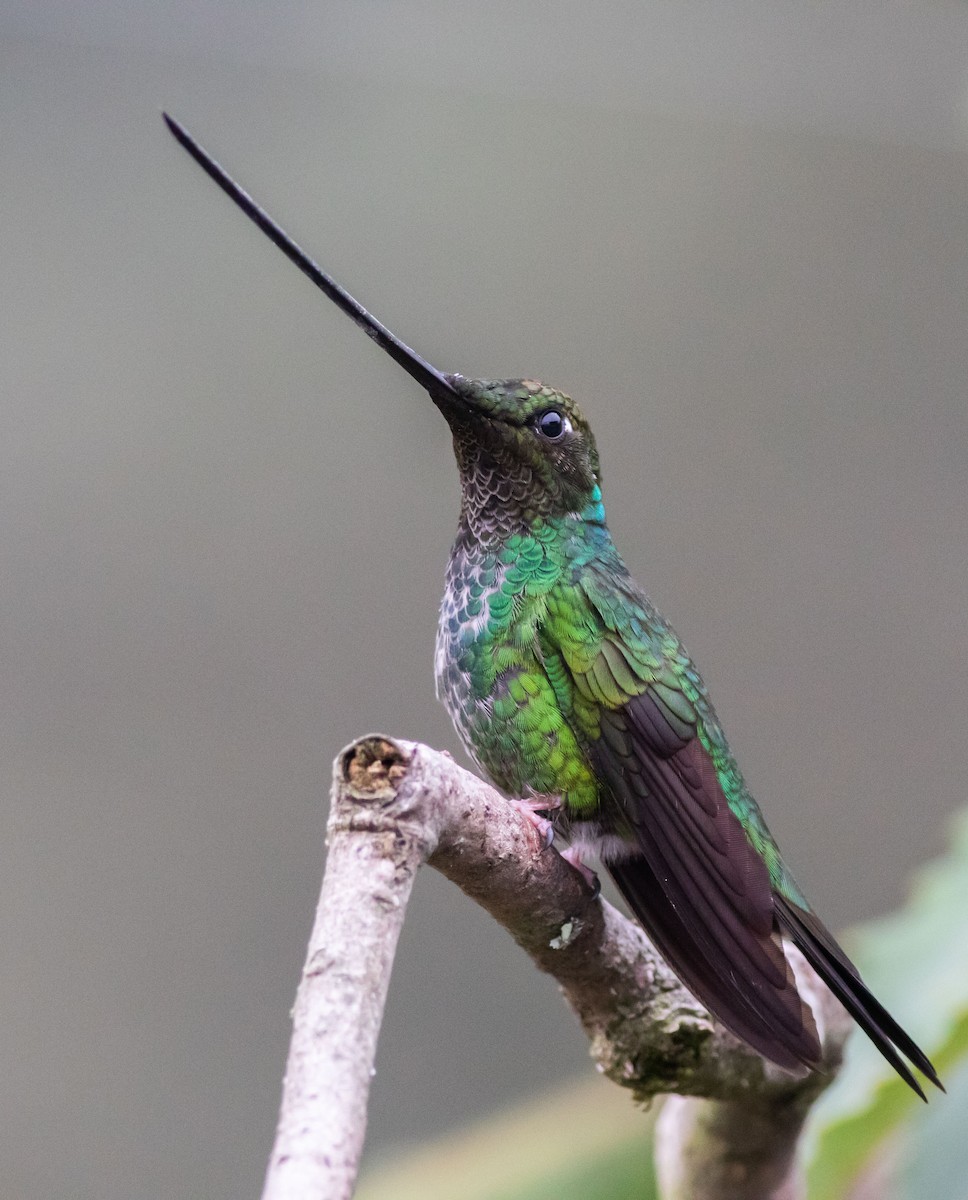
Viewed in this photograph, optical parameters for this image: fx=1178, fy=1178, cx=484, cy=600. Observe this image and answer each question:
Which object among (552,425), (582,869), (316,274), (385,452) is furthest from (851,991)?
(385,452)

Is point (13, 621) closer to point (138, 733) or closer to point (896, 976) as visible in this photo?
point (138, 733)

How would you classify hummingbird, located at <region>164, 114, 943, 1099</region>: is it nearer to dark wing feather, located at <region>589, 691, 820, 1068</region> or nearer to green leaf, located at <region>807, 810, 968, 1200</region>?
dark wing feather, located at <region>589, 691, 820, 1068</region>

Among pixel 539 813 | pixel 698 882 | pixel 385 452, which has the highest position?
pixel 385 452

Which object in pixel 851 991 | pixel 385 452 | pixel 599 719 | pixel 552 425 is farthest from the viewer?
pixel 385 452

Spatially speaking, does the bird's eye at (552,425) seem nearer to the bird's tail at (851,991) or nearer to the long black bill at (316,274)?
the long black bill at (316,274)

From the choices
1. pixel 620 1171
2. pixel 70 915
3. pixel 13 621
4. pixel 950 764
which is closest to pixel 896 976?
pixel 620 1171

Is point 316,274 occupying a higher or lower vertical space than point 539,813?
higher

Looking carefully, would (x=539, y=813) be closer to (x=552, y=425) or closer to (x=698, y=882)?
(x=698, y=882)
